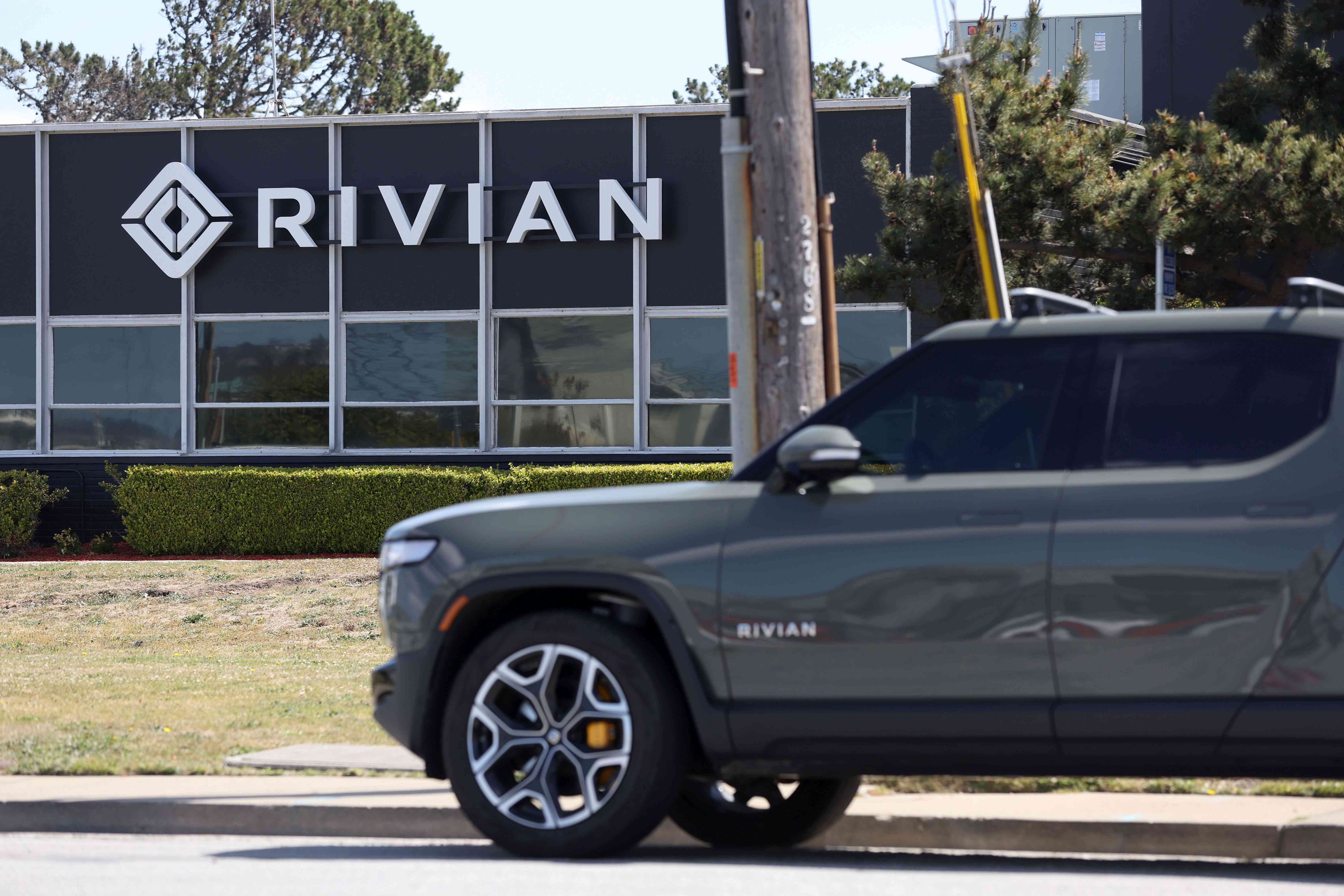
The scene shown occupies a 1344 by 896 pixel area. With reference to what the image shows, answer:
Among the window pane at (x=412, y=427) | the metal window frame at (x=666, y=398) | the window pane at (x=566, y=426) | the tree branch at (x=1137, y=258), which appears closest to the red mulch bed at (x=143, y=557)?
the window pane at (x=412, y=427)

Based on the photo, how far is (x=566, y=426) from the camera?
21781mm

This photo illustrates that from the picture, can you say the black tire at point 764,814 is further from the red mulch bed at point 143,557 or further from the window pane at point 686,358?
the window pane at point 686,358

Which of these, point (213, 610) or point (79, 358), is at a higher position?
point (79, 358)

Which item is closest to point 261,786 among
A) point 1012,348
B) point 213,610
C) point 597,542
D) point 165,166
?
point 597,542

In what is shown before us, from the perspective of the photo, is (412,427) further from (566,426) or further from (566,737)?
(566,737)

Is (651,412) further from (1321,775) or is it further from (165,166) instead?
(1321,775)

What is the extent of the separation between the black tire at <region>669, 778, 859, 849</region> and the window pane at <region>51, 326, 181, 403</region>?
56.6 ft

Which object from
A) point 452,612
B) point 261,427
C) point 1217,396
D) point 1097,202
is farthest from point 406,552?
point 261,427

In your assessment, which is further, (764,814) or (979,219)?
(979,219)

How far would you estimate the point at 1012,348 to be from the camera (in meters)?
5.62

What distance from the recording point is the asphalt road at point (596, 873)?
538 centimetres

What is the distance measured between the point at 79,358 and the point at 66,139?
2.93 metres

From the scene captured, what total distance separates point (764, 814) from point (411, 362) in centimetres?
1605

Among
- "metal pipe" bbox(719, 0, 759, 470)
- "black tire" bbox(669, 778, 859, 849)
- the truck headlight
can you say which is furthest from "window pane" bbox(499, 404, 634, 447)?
the truck headlight
